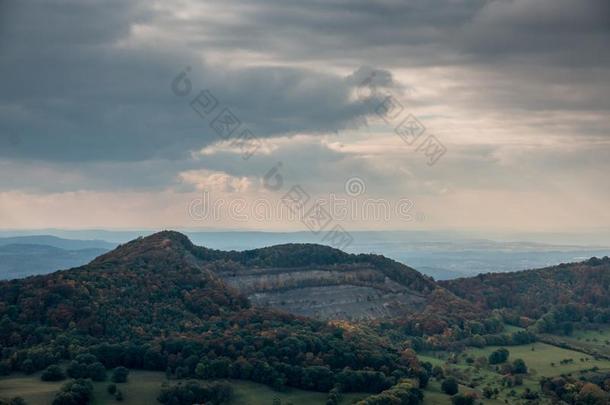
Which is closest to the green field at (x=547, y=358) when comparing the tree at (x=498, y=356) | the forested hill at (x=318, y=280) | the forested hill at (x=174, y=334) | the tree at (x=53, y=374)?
the tree at (x=498, y=356)

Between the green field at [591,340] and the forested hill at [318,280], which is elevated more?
the forested hill at [318,280]

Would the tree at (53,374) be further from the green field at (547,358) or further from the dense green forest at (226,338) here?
the green field at (547,358)

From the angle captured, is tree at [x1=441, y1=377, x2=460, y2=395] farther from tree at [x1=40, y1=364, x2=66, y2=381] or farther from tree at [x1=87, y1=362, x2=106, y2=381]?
tree at [x1=40, y1=364, x2=66, y2=381]

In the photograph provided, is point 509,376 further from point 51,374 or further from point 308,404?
point 51,374

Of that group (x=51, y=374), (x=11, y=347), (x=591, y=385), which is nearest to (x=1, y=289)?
(x=11, y=347)

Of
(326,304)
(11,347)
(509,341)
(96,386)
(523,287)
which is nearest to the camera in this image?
(96,386)

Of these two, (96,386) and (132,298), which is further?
(132,298)

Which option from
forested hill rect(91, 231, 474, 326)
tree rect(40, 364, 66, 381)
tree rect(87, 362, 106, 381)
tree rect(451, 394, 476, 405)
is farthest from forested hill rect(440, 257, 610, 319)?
tree rect(40, 364, 66, 381)
